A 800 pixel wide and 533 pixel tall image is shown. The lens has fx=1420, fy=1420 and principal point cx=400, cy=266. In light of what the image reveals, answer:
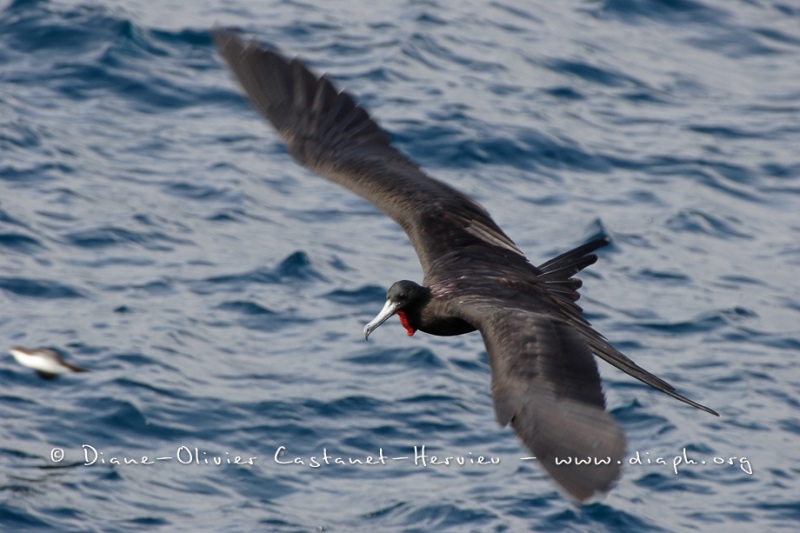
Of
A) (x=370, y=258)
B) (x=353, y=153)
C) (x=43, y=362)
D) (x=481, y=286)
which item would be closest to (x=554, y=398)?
(x=481, y=286)

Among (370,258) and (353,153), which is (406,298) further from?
(370,258)

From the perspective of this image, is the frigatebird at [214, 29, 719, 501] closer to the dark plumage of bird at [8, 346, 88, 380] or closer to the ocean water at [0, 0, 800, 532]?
the ocean water at [0, 0, 800, 532]

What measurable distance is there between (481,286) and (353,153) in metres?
1.55

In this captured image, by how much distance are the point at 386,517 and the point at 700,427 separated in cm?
246

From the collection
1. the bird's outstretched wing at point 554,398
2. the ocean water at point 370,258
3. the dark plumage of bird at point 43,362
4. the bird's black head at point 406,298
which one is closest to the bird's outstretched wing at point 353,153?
the bird's black head at point 406,298

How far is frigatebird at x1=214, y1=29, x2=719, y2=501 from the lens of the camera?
6.00 m

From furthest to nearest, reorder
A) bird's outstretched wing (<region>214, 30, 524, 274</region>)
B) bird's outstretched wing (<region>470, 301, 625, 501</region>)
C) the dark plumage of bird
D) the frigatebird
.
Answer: the dark plumage of bird → bird's outstretched wing (<region>214, 30, 524, 274</region>) → the frigatebird → bird's outstretched wing (<region>470, 301, 625, 501</region>)

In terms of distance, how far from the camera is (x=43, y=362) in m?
9.25

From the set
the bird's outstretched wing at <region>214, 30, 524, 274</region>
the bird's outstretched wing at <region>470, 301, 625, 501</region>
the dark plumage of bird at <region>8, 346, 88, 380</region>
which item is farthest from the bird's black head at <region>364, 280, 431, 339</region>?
the dark plumage of bird at <region>8, 346, 88, 380</region>

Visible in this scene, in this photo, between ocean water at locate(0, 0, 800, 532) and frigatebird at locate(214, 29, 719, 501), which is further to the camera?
ocean water at locate(0, 0, 800, 532)

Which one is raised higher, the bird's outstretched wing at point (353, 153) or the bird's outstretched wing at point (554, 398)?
the bird's outstretched wing at point (353, 153)

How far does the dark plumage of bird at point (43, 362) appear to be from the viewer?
9250 mm

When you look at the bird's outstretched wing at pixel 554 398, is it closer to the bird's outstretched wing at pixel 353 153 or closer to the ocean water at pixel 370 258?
the bird's outstretched wing at pixel 353 153

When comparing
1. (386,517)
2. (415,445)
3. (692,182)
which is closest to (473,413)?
(415,445)
